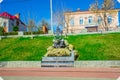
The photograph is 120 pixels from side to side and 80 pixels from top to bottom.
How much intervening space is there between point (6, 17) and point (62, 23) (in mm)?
10262

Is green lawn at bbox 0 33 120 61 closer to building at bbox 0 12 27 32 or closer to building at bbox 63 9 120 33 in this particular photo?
building at bbox 63 9 120 33

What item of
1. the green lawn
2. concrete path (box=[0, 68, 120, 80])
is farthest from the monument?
concrete path (box=[0, 68, 120, 80])

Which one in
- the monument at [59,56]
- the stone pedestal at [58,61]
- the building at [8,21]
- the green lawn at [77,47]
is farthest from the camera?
the building at [8,21]

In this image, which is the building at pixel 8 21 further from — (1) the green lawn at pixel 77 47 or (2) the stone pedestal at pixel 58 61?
(2) the stone pedestal at pixel 58 61

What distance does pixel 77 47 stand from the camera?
19.9 metres

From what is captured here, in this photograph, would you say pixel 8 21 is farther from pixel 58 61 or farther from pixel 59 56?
pixel 58 61

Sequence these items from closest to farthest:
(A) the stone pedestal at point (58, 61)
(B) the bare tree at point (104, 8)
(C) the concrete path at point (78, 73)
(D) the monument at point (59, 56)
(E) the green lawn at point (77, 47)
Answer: (C) the concrete path at point (78, 73) → (A) the stone pedestal at point (58, 61) → (D) the monument at point (59, 56) → (E) the green lawn at point (77, 47) → (B) the bare tree at point (104, 8)

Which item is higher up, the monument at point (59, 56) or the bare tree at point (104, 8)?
the bare tree at point (104, 8)

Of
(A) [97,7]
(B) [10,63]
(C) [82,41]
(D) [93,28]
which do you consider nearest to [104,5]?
(A) [97,7]

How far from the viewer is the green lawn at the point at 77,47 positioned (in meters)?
18.0

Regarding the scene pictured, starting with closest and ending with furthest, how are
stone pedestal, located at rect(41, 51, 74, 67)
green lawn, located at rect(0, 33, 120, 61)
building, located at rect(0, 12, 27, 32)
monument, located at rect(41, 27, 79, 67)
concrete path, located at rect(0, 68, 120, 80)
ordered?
concrete path, located at rect(0, 68, 120, 80) → stone pedestal, located at rect(41, 51, 74, 67) → monument, located at rect(41, 27, 79, 67) → green lawn, located at rect(0, 33, 120, 61) → building, located at rect(0, 12, 27, 32)

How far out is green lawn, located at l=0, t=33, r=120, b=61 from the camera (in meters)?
18.0

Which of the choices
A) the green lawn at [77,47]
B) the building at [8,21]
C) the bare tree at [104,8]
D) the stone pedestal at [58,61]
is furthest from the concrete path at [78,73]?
the building at [8,21]

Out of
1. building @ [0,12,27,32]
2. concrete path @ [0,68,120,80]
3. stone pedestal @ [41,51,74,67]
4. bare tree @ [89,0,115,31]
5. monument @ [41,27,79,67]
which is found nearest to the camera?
concrete path @ [0,68,120,80]
